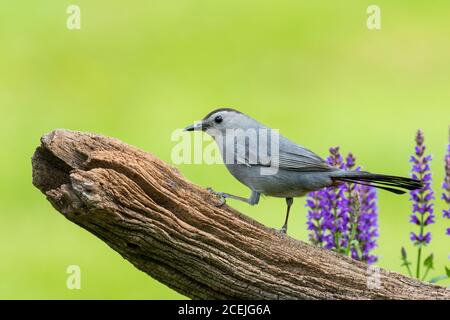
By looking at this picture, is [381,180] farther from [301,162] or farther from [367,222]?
[301,162]

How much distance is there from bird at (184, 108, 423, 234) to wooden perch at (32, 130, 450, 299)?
15.5 inches

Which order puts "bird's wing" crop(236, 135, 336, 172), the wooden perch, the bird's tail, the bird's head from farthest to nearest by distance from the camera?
the bird's head < "bird's wing" crop(236, 135, 336, 172) < the bird's tail < the wooden perch

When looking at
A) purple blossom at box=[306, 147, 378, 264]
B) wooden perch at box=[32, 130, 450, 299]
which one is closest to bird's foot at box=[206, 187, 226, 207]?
wooden perch at box=[32, 130, 450, 299]

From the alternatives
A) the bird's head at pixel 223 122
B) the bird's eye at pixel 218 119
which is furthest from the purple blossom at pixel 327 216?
the bird's eye at pixel 218 119

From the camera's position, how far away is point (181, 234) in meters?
3.63

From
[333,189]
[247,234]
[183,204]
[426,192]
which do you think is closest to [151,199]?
[183,204]

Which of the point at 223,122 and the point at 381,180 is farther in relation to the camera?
the point at 223,122

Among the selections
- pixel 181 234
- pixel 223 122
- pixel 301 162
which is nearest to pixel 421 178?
pixel 301 162

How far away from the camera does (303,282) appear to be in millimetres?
3816

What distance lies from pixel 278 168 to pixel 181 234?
86 centimetres

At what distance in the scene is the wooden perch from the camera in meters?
3.50

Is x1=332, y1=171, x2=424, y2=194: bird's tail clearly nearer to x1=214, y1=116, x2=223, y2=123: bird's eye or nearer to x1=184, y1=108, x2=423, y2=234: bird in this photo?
x1=184, y1=108, x2=423, y2=234: bird

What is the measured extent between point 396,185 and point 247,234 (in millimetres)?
879
